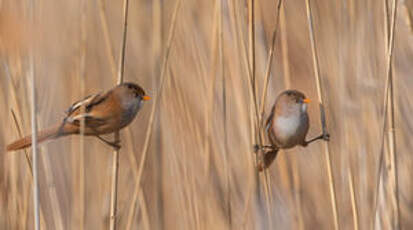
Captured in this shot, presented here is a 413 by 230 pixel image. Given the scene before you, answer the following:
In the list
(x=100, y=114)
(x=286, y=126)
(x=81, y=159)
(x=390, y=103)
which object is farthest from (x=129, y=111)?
(x=390, y=103)

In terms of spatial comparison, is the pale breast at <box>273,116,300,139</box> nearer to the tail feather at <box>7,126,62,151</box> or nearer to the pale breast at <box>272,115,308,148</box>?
the pale breast at <box>272,115,308,148</box>

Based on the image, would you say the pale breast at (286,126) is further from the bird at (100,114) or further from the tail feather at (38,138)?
the tail feather at (38,138)

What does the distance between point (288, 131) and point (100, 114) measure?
23.8 inches

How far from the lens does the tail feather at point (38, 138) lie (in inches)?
62.7

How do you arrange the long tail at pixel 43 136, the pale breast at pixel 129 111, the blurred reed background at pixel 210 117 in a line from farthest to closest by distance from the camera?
the blurred reed background at pixel 210 117
the pale breast at pixel 129 111
the long tail at pixel 43 136

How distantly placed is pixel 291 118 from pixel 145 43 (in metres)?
1.16

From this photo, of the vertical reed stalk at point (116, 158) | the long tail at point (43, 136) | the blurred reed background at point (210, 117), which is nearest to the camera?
the vertical reed stalk at point (116, 158)

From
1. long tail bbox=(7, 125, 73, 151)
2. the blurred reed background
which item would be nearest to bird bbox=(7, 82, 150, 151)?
long tail bbox=(7, 125, 73, 151)

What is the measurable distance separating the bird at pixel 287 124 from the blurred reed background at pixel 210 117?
9 centimetres

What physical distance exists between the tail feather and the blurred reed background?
0.26 ft

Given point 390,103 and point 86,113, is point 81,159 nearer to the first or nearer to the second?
point 86,113

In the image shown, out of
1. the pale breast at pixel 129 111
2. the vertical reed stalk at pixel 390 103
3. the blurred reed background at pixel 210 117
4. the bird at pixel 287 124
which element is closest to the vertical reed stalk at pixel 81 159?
the blurred reed background at pixel 210 117

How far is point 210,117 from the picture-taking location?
1.87 metres

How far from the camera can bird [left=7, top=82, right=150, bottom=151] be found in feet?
5.52
